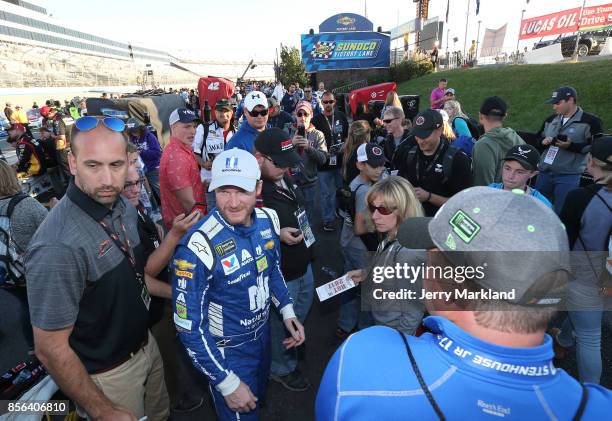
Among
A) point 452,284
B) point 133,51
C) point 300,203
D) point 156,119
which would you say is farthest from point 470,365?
point 133,51

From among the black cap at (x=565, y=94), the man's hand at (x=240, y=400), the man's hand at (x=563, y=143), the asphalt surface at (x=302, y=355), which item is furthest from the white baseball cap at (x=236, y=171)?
the black cap at (x=565, y=94)

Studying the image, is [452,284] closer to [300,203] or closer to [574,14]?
[300,203]

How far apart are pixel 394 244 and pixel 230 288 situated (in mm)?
1288

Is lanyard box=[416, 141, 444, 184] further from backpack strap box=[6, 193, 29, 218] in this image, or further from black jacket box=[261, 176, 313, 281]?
backpack strap box=[6, 193, 29, 218]

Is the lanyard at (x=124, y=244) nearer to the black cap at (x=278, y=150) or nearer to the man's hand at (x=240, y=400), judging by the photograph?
the man's hand at (x=240, y=400)

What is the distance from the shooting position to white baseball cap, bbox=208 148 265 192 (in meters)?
2.16

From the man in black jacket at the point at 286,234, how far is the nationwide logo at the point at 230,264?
0.87 m

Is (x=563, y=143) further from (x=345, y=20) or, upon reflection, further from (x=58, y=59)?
(x=58, y=59)

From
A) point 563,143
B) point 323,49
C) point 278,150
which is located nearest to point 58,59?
point 323,49

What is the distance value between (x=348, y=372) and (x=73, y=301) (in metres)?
1.44

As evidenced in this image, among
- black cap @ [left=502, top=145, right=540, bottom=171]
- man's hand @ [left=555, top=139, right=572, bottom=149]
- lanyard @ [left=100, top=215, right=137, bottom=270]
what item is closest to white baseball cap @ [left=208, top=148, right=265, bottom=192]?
lanyard @ [left=100, top=215, right=137, bottom=270]

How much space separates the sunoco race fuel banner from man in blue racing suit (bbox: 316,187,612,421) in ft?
159

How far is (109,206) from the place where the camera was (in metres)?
1.98

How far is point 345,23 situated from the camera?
29.8 m
